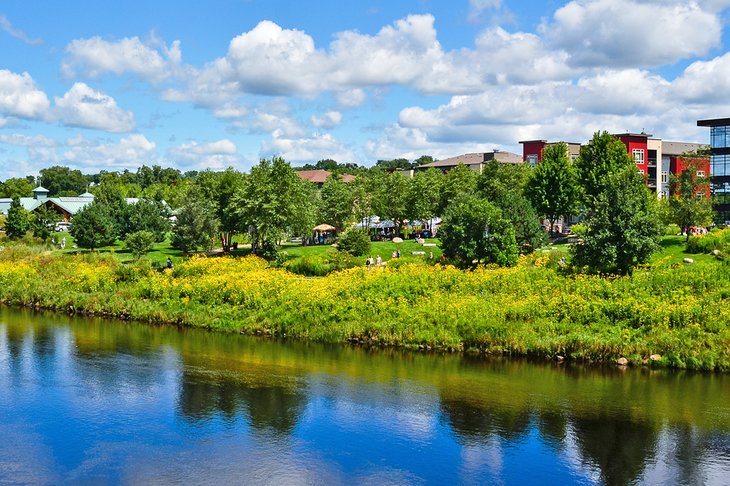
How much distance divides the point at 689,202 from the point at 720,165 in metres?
30.1

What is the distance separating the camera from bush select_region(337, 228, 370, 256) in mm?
65688

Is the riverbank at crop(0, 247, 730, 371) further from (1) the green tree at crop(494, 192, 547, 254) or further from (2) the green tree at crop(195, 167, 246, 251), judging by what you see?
(2) the green tree at crop(195, 167, 246, 251)

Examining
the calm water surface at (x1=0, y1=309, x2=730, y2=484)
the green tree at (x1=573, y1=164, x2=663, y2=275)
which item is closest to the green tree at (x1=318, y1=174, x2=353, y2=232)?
the green tree at (x1=573, y1=164, x2=663, y2=275)

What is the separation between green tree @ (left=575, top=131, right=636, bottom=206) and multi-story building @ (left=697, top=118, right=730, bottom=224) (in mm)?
18580

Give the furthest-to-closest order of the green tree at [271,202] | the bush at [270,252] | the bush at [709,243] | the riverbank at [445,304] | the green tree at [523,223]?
1. the green tree at [271,202]
2. the bush at [270,252]
3. the green tree at [523,223]
4. the bush at [709,243]
5. the riverbank at [445,304]

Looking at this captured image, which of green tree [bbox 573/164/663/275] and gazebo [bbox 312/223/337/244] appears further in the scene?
gazebo [bbox 312/223/337/244]

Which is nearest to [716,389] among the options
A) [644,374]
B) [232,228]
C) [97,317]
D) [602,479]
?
[644,374]

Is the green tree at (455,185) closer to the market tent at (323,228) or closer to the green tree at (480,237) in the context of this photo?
the market tent at (323,228)

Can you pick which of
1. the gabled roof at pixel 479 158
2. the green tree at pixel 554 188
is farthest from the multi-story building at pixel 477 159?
the green tree at pixel 554 188

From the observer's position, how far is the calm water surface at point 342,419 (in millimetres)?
24328

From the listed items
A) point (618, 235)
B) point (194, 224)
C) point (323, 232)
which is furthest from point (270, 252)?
point (618, 235)

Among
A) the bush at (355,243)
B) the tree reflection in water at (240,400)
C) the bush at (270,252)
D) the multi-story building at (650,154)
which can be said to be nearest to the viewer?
the tree reflection in water at (240,400)

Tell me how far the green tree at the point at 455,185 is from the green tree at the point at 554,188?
10.2 metres

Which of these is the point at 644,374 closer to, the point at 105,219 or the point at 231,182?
the point at 231,182
